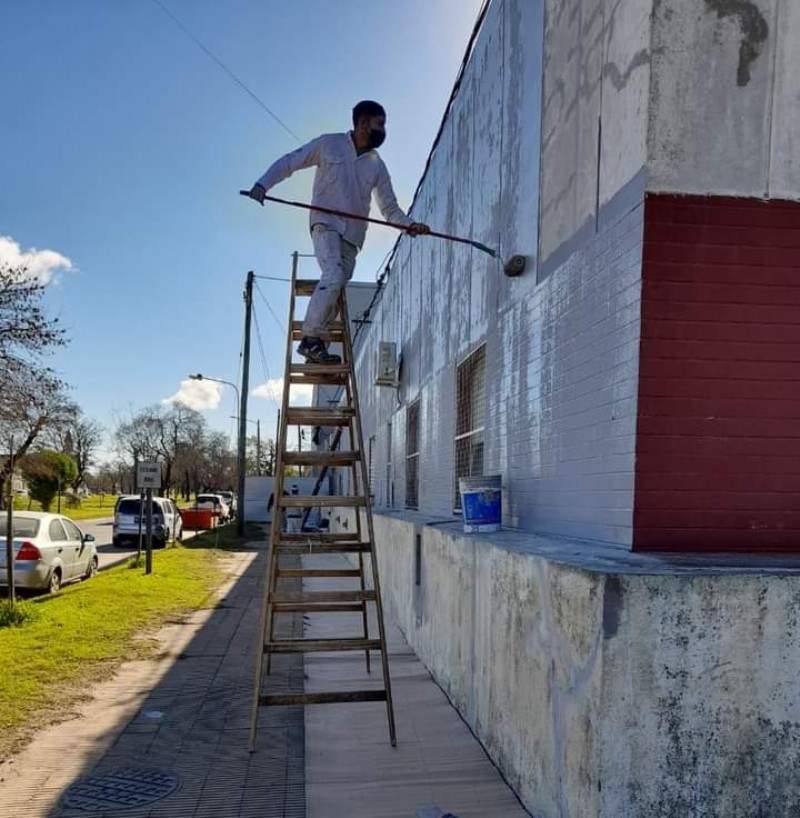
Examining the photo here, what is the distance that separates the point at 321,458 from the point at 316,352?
92 cm

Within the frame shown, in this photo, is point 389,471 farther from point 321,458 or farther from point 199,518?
point 199,518

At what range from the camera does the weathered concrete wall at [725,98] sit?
3.32m

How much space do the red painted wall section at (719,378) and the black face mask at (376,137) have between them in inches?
105

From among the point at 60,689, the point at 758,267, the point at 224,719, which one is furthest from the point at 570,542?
the point at 60,689

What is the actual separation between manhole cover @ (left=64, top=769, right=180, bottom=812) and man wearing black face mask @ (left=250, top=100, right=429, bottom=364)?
302 centimetres

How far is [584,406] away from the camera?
3.87m

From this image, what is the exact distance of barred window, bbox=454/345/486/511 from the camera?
6301 millimetres

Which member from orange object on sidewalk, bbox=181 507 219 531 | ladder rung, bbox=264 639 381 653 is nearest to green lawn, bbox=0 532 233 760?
ladder rung, bbox=264 639 381 653

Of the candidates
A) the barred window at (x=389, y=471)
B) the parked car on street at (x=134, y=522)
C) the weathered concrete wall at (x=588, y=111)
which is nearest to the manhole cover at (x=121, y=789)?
the weathered concrete wall at (x=588, y=111)

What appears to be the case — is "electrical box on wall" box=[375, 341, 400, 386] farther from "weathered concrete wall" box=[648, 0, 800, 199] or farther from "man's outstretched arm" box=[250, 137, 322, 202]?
"weathered concrete wall" box=[648, 0, 800, 199]

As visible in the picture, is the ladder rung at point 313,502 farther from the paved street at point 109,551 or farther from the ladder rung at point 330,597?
the paved street at point 109,551

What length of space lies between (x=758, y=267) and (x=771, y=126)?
0.68m

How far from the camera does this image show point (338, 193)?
541 cm

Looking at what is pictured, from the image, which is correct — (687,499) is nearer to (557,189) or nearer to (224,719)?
(557,189)
